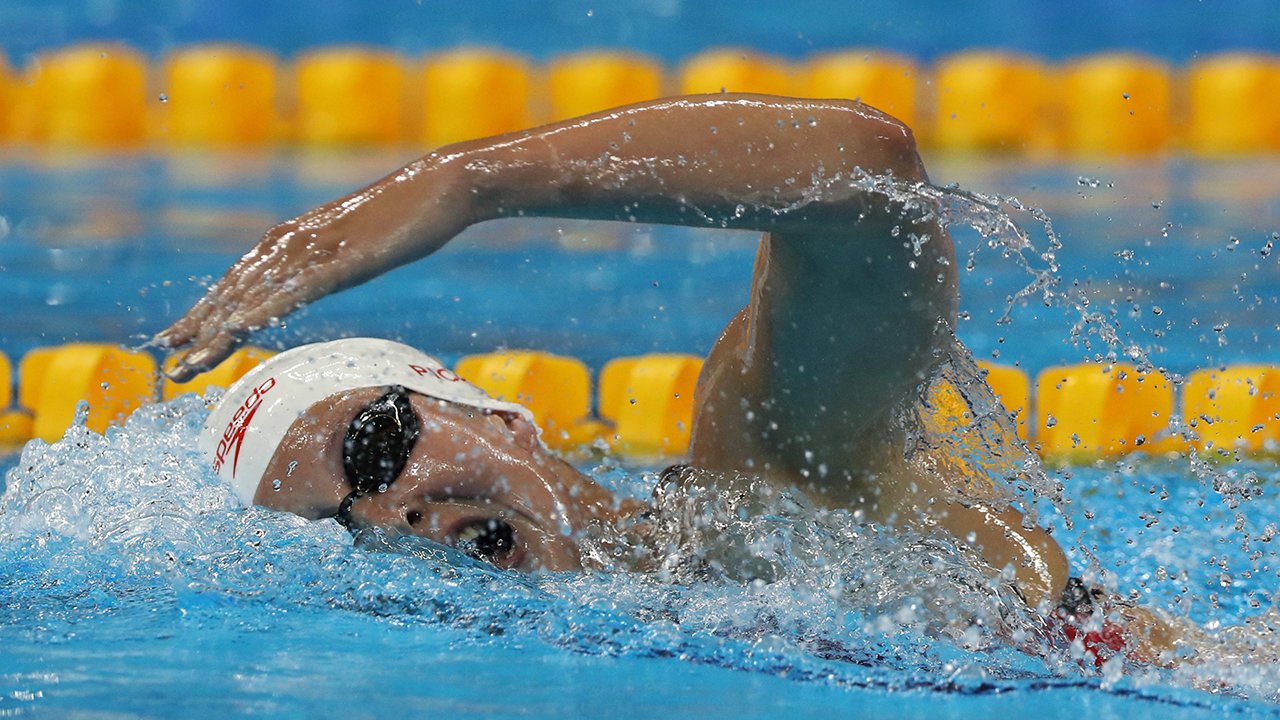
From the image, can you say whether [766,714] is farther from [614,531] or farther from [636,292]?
[636,292]

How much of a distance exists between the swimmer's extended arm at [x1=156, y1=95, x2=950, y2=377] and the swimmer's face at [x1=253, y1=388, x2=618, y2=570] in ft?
1.69

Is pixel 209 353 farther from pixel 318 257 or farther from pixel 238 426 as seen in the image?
pixel 238 426

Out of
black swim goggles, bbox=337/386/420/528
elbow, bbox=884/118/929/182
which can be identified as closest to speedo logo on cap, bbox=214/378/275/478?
black swim goggles, bbox=337/386/420/528

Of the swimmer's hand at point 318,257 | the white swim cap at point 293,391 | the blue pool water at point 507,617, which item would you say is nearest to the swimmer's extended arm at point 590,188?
the swimmer's hand at point 318,257

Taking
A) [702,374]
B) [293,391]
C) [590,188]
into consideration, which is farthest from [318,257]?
[702,374]

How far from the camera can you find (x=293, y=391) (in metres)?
1.83

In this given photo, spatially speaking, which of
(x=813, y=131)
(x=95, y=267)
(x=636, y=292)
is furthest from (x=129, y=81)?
(x=813, y=131)

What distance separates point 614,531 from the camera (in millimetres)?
1809

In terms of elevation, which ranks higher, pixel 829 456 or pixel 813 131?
pixel 813 131

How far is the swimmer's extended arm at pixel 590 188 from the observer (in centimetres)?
119

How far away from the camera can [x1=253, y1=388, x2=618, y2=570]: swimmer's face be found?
1.72m

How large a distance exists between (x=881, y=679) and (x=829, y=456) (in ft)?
1.16

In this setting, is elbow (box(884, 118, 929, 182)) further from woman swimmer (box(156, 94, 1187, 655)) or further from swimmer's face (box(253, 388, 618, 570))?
swimmer's face (box(253, 388, 618, 570))

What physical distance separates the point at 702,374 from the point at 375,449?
446 mm
